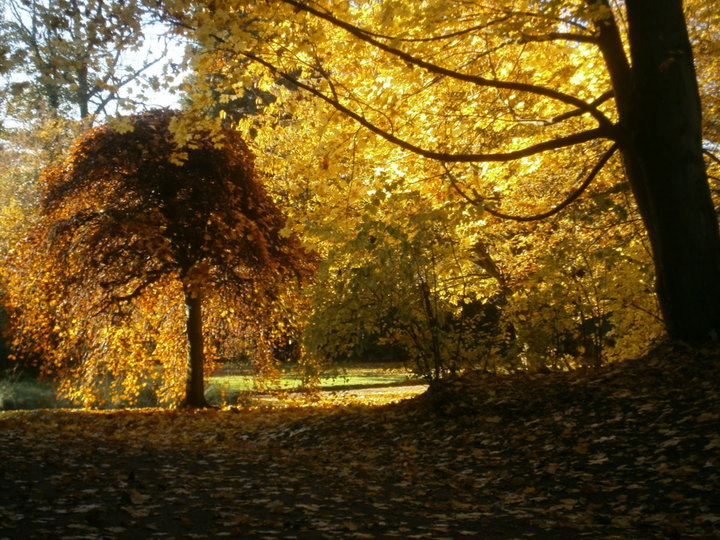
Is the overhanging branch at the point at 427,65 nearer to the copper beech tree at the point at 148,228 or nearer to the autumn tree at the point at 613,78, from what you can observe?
the autumn tree at the point at 613,78

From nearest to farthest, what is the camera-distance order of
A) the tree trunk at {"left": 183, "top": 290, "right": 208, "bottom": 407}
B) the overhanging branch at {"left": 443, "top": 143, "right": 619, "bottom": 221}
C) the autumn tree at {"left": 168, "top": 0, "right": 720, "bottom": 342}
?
the autumn tree at {"left": 168, "top": 0, "right": 720, "bottom": 342} < the overhanging branch at {"left": 443, "top": 143, "right": 619, "bottom": 221} < the tree trunk at {"left": 183, "top": 290, "right": 208, "bottom": 407}

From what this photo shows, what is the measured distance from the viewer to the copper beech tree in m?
9.78

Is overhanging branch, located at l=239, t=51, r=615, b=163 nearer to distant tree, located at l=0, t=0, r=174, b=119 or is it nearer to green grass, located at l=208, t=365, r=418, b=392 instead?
distant tree, located at l=0, t=0, r=174, b=119

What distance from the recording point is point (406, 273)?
6816mm

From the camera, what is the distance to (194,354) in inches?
425

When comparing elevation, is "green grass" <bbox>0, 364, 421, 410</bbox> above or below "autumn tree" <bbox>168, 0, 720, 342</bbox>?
below

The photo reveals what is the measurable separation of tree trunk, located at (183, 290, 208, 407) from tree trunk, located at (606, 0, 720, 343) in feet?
23.7

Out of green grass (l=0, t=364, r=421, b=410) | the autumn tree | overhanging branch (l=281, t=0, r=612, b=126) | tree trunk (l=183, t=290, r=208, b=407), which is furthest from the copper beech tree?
overhanging branch (l=281, t=0, r=612, b=126)

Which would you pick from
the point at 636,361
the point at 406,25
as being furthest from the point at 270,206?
the point at 636,361

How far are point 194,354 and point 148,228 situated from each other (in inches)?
96.5

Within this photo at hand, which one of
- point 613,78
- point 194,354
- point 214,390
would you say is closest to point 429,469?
point 613,78

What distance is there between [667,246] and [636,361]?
1.26 meters

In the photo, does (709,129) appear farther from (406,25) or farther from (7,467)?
(7,467)

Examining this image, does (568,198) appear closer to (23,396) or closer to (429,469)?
(429,469)
